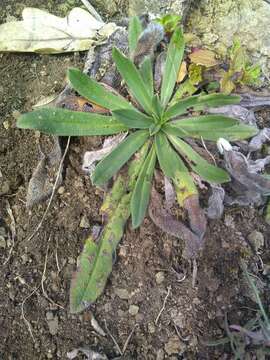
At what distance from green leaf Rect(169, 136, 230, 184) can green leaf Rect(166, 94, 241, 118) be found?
12cm

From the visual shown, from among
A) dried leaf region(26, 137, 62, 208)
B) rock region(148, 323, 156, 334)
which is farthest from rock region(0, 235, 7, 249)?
rock region(148, 323, 156, 334)

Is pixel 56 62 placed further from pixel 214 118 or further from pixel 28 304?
pixel 28 304

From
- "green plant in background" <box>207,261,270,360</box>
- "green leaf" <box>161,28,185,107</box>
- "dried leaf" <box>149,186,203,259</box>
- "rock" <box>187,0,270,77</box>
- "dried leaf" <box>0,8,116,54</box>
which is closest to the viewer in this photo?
"green plant in background" <box>207,261,270,360</box>

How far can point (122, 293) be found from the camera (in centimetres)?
191

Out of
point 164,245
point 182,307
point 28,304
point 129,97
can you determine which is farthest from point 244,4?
point 28,304

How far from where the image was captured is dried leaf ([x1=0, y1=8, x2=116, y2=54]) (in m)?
2.18

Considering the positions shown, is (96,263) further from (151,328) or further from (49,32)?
(49,32)

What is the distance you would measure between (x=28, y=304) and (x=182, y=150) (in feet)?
2.83

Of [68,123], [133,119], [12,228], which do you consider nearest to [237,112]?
[133,119]

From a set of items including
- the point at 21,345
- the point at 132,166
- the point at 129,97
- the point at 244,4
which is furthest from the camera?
the point at 244,4

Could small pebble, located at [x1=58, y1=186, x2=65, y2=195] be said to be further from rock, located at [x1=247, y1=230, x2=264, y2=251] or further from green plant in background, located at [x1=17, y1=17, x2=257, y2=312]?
rock, located at [x1=247, y1=230, x2=264, y2=251]

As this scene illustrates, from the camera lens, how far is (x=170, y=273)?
1921 millimetres

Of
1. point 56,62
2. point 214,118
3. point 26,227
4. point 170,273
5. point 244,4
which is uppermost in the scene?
point 244,4

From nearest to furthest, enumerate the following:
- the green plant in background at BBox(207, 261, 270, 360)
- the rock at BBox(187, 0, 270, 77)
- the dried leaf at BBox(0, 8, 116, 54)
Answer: the green plant in background at BBox(207, 261, 270, 360), the dried leaf at BBox(0, 8, 116, 54), the rock at BBox(187, 0, 270, 77)
